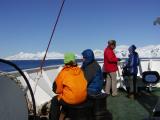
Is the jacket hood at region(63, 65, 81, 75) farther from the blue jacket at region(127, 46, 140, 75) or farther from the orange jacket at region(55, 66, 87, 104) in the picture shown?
the blue jacket at region(127, 46, 140, 75)

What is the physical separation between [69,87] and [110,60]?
508 centimetres

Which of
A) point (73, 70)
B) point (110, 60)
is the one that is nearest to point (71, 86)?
point (73, 70)

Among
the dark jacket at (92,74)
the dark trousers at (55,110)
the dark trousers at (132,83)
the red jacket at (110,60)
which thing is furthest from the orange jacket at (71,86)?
the dark trousers at (132,83)

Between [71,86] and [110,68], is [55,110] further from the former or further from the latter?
[110,68]

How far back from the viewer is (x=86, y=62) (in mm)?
7941

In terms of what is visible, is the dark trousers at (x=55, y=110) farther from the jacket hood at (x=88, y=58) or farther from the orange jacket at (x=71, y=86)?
the jacket hood at (x=88, y=58)

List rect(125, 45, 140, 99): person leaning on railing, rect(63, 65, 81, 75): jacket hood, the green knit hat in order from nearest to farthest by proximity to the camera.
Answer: rect(63, 65, 81, 75): jacket hood
the green knit hat
rect(125, 45, 140, 99): person leaning on railing

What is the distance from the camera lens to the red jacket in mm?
11297

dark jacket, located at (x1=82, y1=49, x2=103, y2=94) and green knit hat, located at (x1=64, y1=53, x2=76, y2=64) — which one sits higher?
green knit hat, located at (x1=64, y1=53, x2=76, y2=64)

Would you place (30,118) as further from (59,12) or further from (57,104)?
(59,12)

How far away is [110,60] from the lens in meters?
11.4

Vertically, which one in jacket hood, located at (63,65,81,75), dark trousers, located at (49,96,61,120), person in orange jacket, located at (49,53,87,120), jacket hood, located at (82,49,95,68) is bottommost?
dark trousers, located at (49,96,61,120)

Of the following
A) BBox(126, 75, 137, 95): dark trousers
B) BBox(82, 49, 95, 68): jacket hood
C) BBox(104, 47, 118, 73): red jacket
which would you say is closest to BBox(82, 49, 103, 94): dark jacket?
BBox(82, 49, 95, 68): jacket hood

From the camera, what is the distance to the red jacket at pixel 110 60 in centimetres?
1130
